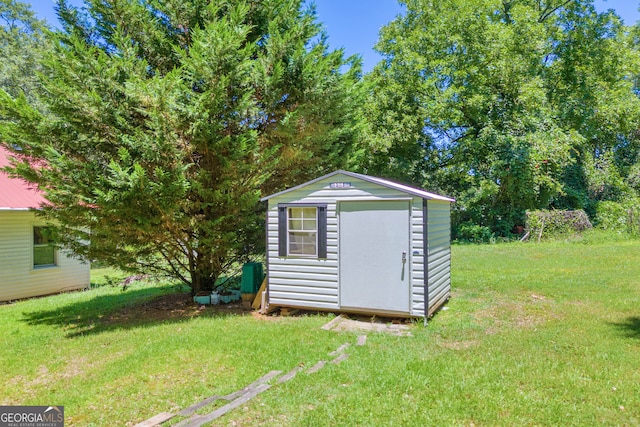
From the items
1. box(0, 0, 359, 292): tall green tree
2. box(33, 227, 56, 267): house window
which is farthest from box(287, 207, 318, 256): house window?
box(33, 227, 56, 267): house window

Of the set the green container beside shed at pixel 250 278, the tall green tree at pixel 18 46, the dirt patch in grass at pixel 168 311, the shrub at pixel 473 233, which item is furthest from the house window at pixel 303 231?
the tall green tree at pixel 18 46

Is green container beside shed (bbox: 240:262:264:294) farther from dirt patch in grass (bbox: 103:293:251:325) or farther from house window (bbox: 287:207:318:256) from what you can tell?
house window (bbox: 287:207:318:256)

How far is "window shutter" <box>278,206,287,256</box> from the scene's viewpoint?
695cm

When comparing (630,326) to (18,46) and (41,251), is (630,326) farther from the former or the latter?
(18,46)

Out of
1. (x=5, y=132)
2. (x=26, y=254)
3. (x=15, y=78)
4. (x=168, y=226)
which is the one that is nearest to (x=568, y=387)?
(x=168, y=226)

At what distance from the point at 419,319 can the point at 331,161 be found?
4.69 meters

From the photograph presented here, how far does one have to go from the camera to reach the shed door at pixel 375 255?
6184 mm

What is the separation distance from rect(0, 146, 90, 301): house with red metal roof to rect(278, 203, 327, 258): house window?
641 cm

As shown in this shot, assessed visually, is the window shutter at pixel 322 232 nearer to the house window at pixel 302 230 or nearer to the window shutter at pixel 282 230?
the house window at pixel 302 230

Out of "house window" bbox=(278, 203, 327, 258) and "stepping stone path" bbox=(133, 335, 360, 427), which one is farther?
"house window" bbox=(278, 203, 327, 258)

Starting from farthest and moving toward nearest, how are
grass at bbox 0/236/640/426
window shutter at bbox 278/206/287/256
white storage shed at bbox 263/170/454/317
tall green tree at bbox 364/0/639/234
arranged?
1. tall green tree at bbox 364/0/639/234
2. window shutter at bbox 278/206/287/256
3. white storage shed at bbox 263/170/454/317
4. grass at bbox 0/236/640/426

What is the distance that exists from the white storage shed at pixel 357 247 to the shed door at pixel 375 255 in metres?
0.02

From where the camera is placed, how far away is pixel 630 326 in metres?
5.62

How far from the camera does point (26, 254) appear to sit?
10.5 metres
